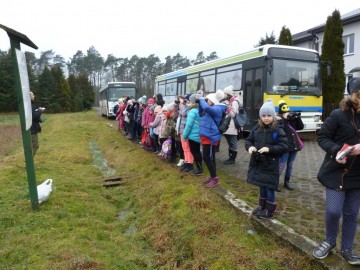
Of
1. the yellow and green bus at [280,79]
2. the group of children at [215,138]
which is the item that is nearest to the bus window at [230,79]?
the yellow and green bus at [280,79]

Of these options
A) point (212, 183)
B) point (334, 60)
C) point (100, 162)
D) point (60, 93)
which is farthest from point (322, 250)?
point (60, 93)

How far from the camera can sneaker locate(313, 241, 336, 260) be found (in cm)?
313

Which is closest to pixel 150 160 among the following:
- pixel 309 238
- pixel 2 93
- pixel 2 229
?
pixel 2 229

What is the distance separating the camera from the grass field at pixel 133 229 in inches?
142

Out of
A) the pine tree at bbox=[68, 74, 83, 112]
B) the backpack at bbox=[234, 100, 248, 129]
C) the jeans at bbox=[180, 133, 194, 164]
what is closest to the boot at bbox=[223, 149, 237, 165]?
the backpack at bbox=[234, 100, 248, 129]

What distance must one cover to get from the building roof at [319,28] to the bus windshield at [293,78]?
43.1 feet

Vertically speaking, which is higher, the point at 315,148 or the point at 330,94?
the point at 330,94

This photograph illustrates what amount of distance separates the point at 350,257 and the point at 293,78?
9471 mm

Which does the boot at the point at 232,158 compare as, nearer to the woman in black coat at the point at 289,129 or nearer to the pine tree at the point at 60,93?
the woman in black coat at the point at 289,129

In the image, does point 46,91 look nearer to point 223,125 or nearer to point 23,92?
point 23,92

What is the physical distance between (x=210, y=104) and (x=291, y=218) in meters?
2.54

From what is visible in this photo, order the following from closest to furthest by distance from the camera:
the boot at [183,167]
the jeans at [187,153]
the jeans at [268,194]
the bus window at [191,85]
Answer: the jeans at [268,194] < the jeans at [187,153] < the boot at [183,167] < the bus window at [191,85]

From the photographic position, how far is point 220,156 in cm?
940

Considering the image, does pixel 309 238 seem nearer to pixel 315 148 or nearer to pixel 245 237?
pixel 245 237
